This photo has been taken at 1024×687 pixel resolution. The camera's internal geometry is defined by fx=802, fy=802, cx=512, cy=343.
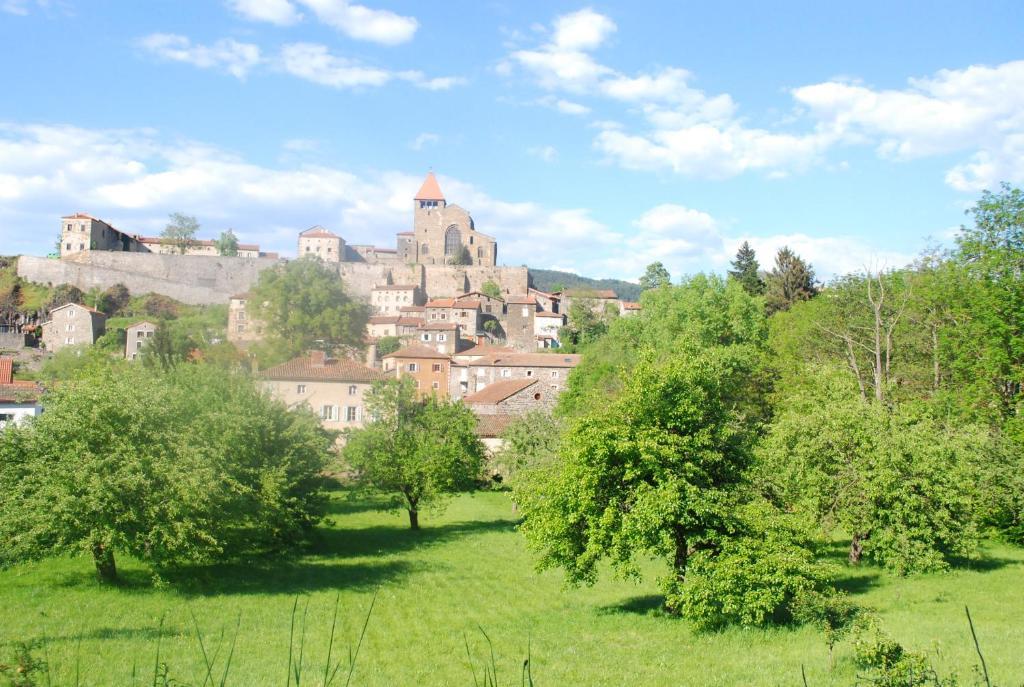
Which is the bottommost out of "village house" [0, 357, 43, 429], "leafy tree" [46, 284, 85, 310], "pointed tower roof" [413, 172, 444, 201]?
"village house" [0, 357, 43, 429]

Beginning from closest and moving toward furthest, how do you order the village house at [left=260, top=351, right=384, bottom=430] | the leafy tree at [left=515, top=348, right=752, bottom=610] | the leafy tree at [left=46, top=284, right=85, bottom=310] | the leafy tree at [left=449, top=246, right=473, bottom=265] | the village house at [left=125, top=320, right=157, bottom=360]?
the leafy tree at [left=515, top=348, right=752, bottom=610] → the village house at [left=260, top=351, right=384, bottom=430] → the village house at [left=125, top=320, right=157, bottom=360] → the leafy tree at [left=46, top=284, right=85, bottom=310] → the leafy tree at [left=449, top=246, right=473, bottom=265]

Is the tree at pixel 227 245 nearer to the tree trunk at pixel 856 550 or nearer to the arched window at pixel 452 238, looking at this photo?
the arched window at pixel 452 238

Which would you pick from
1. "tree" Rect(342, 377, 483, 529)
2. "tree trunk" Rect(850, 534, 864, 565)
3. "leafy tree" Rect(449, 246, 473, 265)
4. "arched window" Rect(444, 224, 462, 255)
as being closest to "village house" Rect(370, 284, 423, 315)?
"leafy tree" Rect(449, 246, 473, 265)

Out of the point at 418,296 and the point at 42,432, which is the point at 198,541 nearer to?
the point at 42,432

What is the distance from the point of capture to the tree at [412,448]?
1341 inches

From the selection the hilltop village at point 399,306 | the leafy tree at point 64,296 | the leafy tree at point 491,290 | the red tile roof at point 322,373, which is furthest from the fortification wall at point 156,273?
the red tile roof at point 322,373

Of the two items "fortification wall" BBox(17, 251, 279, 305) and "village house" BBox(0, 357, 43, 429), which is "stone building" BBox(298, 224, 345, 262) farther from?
"village house" BBox(0, 357, 43, 429)

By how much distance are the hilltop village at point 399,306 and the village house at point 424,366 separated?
105 millimetres

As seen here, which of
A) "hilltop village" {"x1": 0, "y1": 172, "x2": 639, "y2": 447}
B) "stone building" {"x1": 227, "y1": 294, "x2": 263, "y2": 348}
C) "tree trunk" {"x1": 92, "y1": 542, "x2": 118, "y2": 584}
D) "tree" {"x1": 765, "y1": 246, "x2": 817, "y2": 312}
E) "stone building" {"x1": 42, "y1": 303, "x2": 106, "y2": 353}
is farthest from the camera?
"stone building" {"x1": 227, "y1": 294, "x2": 263, "y2": 348}

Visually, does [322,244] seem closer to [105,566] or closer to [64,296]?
[64,296]

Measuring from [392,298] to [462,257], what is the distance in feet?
60.6

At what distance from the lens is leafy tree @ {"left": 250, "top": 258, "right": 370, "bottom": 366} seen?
76.5 metres

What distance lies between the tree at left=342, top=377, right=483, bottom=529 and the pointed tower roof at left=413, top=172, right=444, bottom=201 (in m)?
98.8

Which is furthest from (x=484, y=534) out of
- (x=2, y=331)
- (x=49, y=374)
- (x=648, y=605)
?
(x=2, y=331)
